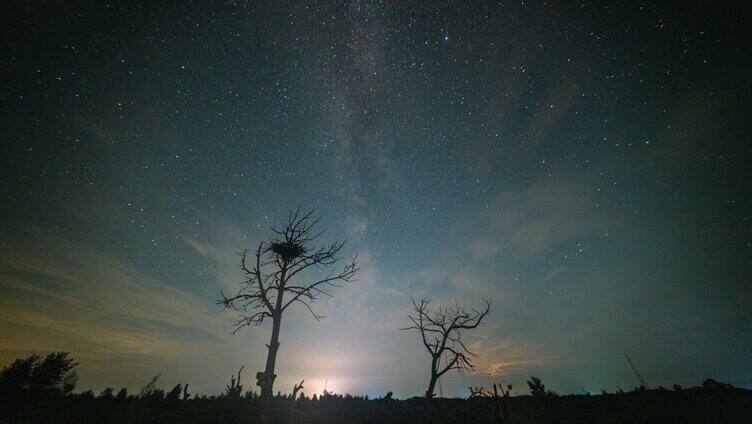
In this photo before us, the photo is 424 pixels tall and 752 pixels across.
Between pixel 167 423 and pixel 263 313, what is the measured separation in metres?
5.61

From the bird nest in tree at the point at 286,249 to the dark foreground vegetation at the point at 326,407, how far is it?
704cm

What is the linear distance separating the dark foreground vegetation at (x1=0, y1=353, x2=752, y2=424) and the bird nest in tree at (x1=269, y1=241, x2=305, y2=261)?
23.1 feet

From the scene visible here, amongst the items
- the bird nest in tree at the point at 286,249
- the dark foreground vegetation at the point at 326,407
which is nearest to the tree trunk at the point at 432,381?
the dark foreground vegetation at the point at 326,407

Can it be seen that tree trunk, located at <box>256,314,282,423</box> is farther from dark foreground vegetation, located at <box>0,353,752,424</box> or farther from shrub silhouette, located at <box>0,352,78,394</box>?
shrub silhouette, located at <box>0,352,78,394</box>

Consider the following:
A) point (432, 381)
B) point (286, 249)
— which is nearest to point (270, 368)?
point (286, 249)

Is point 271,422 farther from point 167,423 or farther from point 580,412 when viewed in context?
point 580,412

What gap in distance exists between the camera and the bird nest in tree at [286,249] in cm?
1644

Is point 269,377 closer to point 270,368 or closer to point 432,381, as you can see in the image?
point 270,368

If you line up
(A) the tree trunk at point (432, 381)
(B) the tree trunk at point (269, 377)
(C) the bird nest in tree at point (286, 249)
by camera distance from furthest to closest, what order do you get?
1. (A) the tree trunk at point (432, 381)
2. (C) the bird nest in tree at point (286, 249)
3. (B) the tree trunk at point (269, 377)

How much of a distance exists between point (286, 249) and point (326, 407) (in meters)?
12.3

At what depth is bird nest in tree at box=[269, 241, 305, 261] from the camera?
647 inches

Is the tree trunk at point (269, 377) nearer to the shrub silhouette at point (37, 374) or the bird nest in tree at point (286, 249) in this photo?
the bird nest in tree at point (286, 249)

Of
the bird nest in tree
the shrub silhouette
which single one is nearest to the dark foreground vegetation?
the shrub silhouette

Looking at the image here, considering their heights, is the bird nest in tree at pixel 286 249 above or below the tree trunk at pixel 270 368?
above
